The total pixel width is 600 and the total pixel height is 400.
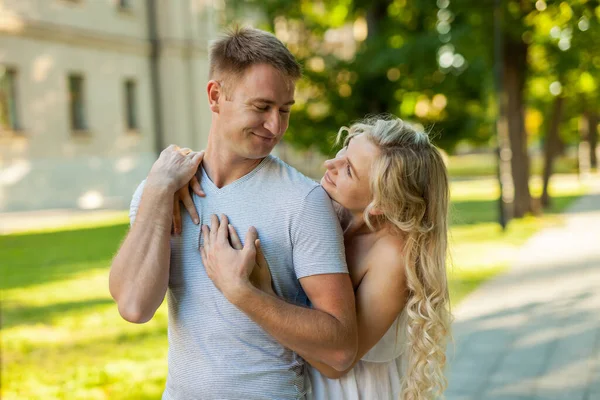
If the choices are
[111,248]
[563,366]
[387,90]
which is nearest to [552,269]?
[563,366]

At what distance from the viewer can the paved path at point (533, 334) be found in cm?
628

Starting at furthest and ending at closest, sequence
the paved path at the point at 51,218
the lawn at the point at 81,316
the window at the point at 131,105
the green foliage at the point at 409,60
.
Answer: the window at the point at 131,105 < the paved path at the point at 51,218 < the green foliage at the point at 409,60 < the lawn at the point at 81,316

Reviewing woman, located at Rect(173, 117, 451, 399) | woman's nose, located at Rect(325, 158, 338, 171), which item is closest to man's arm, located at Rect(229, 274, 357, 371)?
woman, located at Rect(173, 117, 451, 399)

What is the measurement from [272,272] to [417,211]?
0.49 m

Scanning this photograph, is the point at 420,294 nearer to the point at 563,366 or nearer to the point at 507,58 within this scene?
the point at 563,366

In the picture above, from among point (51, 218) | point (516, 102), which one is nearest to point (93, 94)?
point (51, 218)

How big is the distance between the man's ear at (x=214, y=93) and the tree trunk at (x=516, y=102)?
1674 centimetres

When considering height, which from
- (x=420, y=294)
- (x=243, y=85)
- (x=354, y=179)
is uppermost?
(x=243, y=85)

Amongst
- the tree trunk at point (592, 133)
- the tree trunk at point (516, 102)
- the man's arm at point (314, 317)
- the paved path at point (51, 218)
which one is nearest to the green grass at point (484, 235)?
the man's arm at point (314, 317)

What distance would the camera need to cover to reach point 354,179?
257 centimetres

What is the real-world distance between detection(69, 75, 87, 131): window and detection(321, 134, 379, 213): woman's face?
2493cm

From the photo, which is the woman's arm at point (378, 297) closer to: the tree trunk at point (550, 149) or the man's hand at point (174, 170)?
the man's hand at point (174, 170)

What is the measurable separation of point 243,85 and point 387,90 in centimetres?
2138

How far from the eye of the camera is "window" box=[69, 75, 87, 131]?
2644 centimetres
